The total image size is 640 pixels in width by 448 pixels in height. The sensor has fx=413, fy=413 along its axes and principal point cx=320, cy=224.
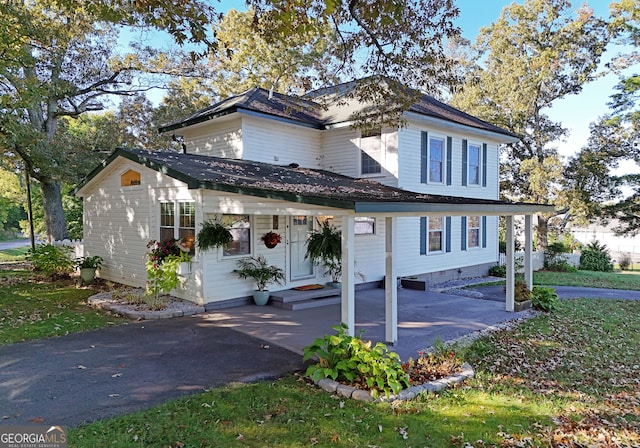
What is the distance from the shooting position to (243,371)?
18.6 ft

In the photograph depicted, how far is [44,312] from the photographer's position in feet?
29.3

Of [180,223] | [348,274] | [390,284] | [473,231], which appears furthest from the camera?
[473,231]

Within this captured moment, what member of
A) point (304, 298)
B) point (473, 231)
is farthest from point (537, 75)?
point (304, 298)

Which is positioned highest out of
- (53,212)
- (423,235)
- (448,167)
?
(448,167)

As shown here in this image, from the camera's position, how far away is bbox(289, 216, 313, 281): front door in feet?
37.1

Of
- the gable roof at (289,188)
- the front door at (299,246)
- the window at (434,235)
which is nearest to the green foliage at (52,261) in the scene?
the gable roof at (289,188)

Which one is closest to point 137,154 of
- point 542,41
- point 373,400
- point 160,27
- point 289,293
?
point 160,27

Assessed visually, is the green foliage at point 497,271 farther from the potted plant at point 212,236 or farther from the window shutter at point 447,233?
the potted plant at point 212,236

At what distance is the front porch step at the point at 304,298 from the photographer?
9.75m

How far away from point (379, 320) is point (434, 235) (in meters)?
6.31

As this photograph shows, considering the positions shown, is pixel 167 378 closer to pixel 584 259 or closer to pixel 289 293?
pixel 289 293

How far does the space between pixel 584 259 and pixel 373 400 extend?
2097cm

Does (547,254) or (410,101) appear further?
(547,254)

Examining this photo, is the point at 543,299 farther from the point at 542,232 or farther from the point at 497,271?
the point at 542,232
